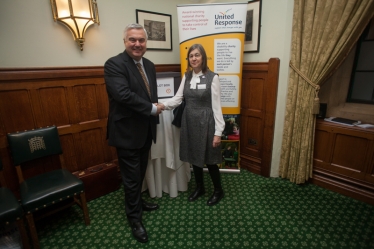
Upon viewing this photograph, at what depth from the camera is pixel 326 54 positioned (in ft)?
7.13

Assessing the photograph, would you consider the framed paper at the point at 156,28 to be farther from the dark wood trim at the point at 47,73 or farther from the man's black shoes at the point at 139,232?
the man's black shoes at the point at 139,232

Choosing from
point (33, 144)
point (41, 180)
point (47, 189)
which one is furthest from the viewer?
point (33, 144)

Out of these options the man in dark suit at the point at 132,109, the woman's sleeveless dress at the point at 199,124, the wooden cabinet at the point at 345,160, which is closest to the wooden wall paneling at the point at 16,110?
the man in dark suit at the point at 132,109

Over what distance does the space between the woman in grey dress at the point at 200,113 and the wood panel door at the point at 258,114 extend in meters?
0.96

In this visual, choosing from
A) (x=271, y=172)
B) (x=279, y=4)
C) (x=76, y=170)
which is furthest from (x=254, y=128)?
(x=76, y=170)

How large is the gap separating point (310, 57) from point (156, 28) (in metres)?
1.83

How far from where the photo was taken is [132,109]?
1.69 meters

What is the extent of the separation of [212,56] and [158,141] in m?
1.18

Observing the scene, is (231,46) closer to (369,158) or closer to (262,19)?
(262,19)

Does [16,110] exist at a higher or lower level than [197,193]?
higher

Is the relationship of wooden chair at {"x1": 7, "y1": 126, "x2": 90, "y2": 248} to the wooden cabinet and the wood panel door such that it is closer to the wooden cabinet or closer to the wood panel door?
the wood panel door

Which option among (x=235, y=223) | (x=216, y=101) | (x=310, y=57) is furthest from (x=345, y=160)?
(x=216, y=101)

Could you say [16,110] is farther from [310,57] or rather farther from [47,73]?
[310,57]

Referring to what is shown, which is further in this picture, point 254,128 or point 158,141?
point 254,128
